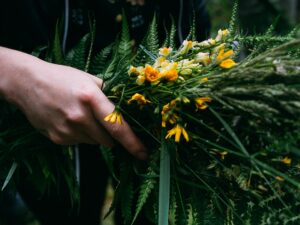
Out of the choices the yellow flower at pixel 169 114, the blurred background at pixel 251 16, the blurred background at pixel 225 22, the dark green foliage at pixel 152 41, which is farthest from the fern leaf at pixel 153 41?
the blurred background at pixel 251 16

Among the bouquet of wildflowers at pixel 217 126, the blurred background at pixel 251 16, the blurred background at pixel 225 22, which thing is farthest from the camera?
the blurred background at pixel 251 16

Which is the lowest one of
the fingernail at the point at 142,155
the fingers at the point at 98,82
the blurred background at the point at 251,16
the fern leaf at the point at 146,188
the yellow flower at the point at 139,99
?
the fern leaf at the point at 146,188

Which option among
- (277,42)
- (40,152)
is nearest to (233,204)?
(277,42)

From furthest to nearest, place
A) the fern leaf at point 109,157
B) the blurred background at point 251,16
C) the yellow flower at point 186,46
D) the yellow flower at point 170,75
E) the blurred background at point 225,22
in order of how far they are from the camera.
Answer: the blurred background at point 251,16 < the blurred background at point 225,22 < the fern leaf at point 109,157 < the yellow flower at point 186,46 < the yellow flower at point 170,75

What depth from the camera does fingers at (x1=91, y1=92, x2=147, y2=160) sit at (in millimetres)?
985

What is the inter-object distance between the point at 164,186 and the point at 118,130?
169 millimetres

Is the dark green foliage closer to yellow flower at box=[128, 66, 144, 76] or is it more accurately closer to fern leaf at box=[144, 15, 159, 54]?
fern leaf at box=[144, 15, 159, 54]

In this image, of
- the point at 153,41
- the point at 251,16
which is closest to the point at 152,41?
the point at 153,41

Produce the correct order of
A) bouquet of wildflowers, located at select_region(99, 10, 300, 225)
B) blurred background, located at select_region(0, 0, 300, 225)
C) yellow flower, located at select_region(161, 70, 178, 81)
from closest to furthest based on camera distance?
bouquet of wildflowers, located at select_region(99, 10, 300, 225), yellow flower, located at select_region(161, 70, 178, 81), blurred background, located at select_region(0, 0, 300, 225)

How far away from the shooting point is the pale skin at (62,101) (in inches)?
39.0

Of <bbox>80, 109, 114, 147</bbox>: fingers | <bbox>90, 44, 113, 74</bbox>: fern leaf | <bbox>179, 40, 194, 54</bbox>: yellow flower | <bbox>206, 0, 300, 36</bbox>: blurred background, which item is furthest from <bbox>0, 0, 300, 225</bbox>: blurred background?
<bbox>80, 109, 114, 147</bbox>: fingers

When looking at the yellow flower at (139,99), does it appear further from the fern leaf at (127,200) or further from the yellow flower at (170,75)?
the fern leaf at (127,200)

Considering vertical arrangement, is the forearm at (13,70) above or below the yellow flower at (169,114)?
above

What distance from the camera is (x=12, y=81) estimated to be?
3.48 ft
